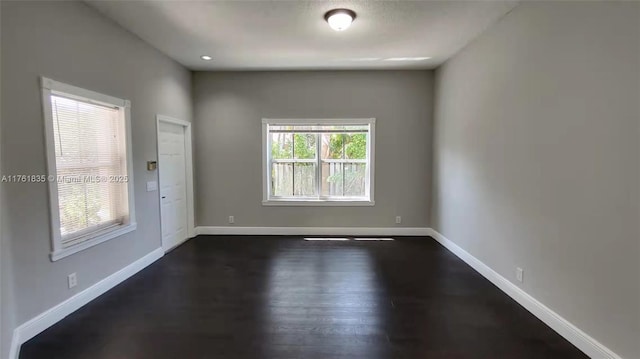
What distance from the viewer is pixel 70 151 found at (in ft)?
8.92

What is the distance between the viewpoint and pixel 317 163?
208 inches

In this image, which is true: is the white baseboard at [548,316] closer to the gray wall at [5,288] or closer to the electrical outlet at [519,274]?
the electrical outlet at [519,274]

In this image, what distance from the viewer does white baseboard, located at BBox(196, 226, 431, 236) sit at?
205 inches

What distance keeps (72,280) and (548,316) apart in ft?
13.1

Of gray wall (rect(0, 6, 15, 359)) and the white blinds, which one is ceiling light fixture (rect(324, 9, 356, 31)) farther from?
gray wall (rect(0, 6, 15, 359))

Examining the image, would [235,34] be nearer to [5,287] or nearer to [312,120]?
A: [312,120]

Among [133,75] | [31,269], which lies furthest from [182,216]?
[31,269]

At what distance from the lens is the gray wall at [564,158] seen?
183cm

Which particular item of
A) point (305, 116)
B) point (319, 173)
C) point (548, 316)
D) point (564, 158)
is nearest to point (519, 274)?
point (548, 316)

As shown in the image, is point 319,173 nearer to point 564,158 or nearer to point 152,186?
point 152,186

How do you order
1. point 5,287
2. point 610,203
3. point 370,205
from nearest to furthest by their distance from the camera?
point 610,203, point 5,287, point 370,205

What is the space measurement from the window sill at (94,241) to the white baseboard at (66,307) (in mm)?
388

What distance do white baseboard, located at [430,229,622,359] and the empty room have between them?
0.06 ft

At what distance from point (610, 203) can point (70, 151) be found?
4127mm
